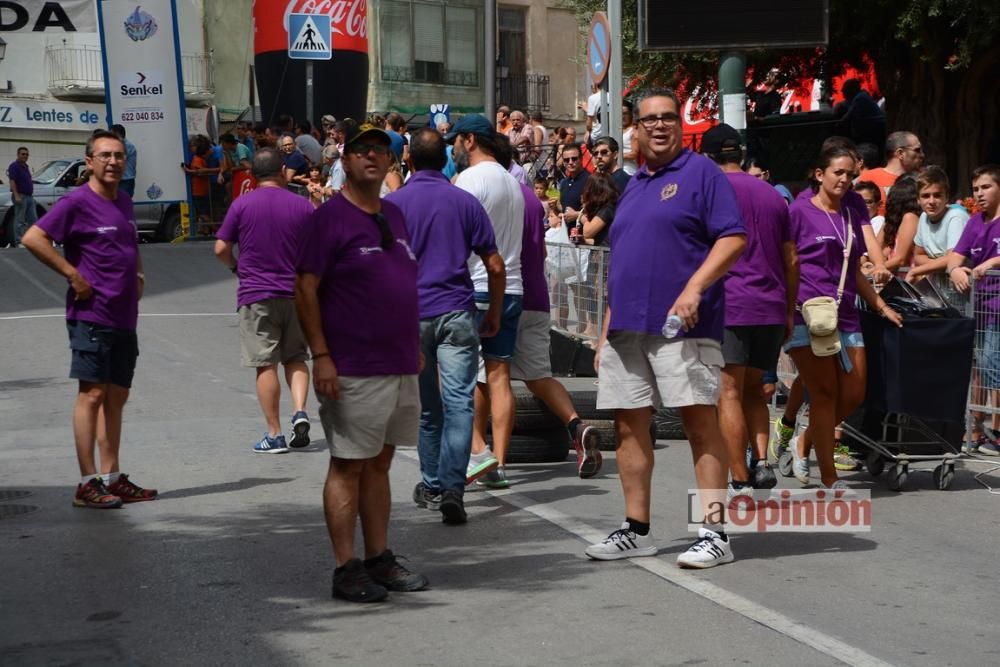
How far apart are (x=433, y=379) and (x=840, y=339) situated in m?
2.31

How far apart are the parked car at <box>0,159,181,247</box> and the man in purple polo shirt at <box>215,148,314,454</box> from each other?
18031 mm

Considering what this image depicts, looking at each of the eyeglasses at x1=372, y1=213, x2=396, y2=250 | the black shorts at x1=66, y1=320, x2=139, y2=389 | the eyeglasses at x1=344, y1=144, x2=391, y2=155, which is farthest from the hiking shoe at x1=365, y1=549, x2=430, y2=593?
the black shorts at x1=66, y1=320, x2=139, y2=389

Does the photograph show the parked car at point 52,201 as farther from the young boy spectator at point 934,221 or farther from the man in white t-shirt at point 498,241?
the man in white t-shirt at point 498,241

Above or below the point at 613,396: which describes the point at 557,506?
below

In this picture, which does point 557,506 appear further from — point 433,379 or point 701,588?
point 701,588

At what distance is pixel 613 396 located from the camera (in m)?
6.91

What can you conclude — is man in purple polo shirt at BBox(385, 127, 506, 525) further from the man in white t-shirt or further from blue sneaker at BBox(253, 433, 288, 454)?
blue sneaker at BBox(253, 433, 288, 454)

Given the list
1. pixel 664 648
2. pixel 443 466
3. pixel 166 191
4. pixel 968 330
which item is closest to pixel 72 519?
pixel 443 466

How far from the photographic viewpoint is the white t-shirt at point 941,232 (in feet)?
36.9

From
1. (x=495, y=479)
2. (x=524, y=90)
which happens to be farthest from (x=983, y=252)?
(x=524, y=90)

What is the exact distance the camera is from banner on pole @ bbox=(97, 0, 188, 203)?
25250mm

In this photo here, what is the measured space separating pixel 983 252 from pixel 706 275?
4.73m

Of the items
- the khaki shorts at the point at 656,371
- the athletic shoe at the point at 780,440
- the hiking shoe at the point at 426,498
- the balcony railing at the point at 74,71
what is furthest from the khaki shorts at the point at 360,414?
the balcony railing at the point at 74,71

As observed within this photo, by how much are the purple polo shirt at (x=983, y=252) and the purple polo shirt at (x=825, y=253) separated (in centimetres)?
200
